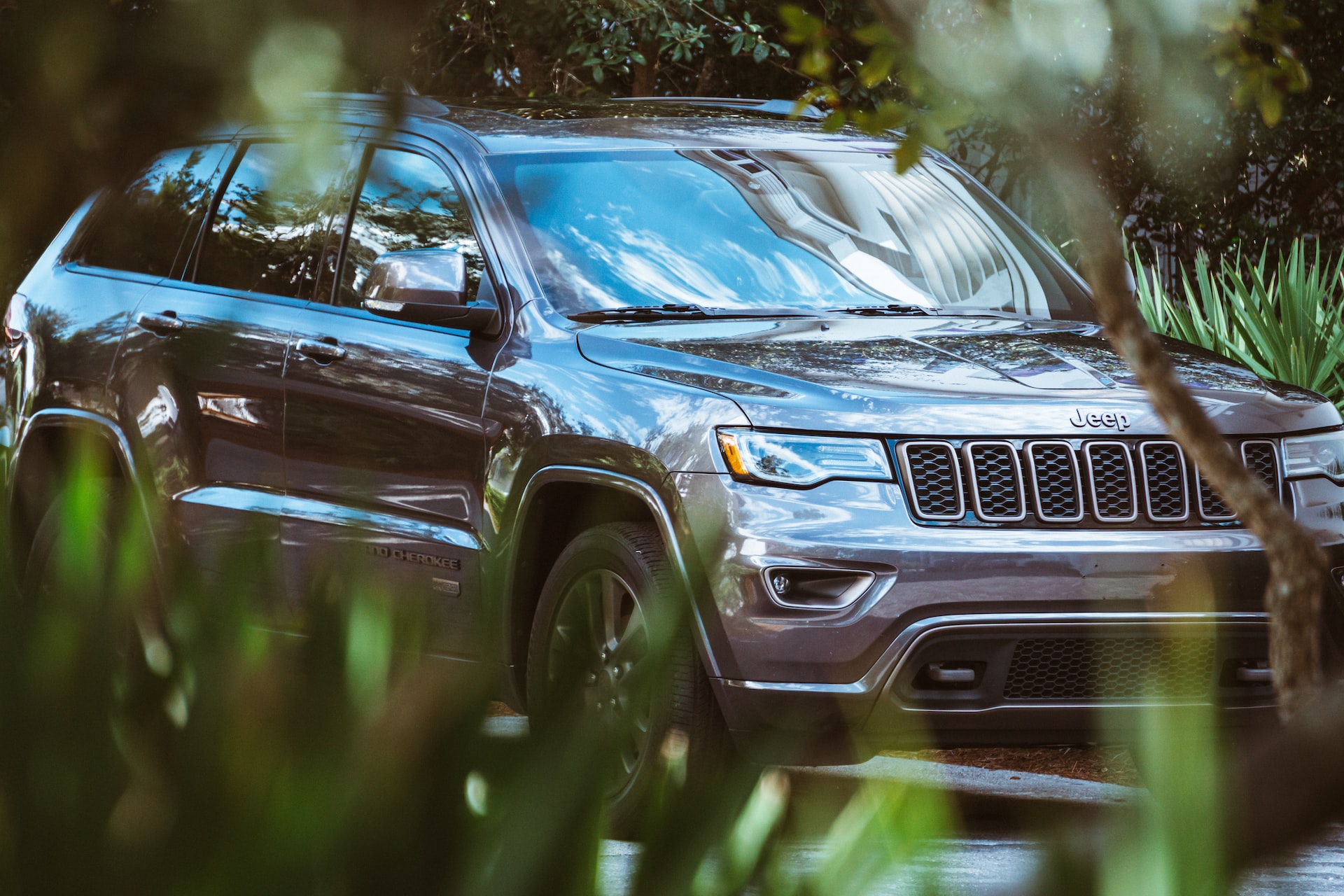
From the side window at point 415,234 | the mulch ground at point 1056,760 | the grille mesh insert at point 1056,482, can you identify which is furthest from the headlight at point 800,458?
the mulch ground at point 1056,760

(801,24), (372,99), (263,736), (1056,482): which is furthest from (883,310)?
(263,736)

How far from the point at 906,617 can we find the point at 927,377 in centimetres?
62

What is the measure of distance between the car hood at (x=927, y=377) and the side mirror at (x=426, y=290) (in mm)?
362

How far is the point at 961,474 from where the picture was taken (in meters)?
4.68

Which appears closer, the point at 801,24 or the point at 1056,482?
the point at 801,24

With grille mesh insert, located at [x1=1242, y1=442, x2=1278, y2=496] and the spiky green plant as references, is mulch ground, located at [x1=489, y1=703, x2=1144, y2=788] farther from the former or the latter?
the spiky green plant

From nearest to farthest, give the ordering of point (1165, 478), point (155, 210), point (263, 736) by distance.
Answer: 1. point (263, 736)
2. point (155, 210)
3. point (1165, 478)

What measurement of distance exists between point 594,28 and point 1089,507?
892 cm

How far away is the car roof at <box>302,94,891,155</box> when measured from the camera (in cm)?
596

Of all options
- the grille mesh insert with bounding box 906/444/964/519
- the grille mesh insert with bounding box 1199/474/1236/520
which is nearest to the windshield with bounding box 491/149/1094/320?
the grille mesh insert with bounding box 906/444/964/519

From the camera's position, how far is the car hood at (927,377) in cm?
470

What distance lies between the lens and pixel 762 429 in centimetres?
469

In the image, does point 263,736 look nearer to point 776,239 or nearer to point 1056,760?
point 776,239

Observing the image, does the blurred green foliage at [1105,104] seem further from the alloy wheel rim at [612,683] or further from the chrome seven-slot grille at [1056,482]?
the alloy wheel rim at [612,683]
